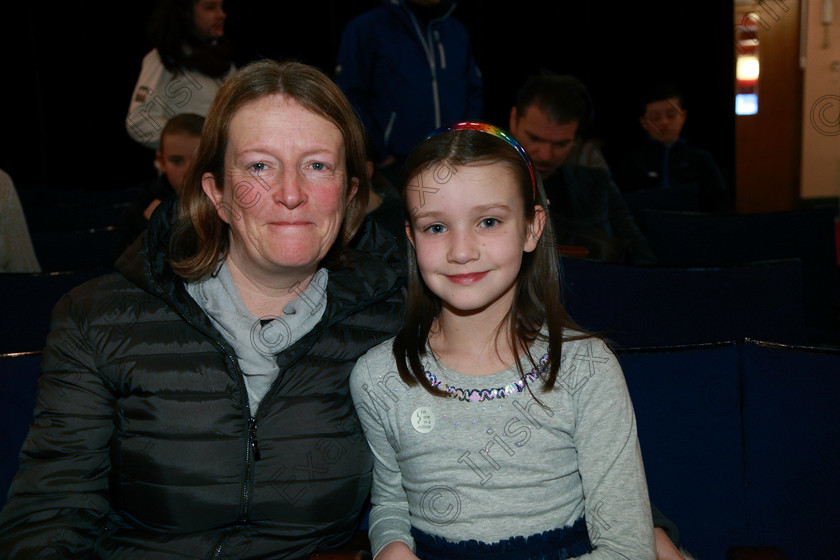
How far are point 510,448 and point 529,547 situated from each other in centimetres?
16

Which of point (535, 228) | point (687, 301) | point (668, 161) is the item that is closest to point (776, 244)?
point (687, 301)

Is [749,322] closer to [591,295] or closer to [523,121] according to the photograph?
A: [591,295]

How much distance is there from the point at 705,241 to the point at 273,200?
183cm

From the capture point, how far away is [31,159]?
6652 millimetres

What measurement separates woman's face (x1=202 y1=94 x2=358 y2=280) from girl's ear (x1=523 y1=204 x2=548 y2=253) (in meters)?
0.34

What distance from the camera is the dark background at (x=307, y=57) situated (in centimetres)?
616

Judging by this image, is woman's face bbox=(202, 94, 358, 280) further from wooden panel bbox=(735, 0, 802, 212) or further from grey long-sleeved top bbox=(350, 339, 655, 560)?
wooden panel bbox=(735, 0, 802, 212)

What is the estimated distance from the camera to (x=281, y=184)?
51.9 inches

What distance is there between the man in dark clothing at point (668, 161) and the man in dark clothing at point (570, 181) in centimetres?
153

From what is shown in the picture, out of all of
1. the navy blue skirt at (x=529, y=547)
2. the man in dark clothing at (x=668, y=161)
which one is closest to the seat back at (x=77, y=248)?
the navy blue skirt at (x=529, y=547)

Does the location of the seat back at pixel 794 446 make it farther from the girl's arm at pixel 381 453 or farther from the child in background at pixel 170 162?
the child in background at pixel 170 162

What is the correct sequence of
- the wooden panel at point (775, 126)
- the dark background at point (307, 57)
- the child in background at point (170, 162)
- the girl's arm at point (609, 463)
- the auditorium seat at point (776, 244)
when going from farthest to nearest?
the wooden panel at point (775, 126)
the dark background at point (307, 57)
the child in background at point (170, 162)
the auditorium seat at point (776, 244)
the girl's arm at point (609, 463)

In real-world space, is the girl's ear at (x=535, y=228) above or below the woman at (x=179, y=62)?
below

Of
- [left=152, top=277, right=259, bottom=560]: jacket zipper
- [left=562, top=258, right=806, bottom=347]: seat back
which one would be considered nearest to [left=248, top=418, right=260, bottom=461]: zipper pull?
[left=152, top=277, right=259, bottom=560]: jacket zipper
